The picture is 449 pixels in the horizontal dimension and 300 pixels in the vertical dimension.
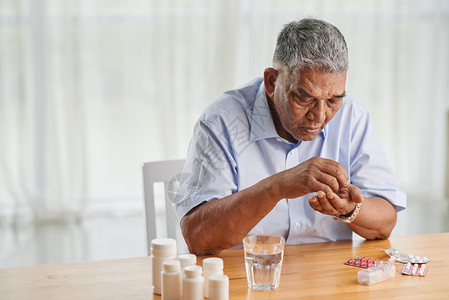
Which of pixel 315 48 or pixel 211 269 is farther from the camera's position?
pixel 315 48

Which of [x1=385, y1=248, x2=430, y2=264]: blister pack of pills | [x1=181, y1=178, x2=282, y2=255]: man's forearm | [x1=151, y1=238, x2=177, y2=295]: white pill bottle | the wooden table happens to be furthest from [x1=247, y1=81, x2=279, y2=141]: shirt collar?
[x1=151, y1=238, x2=177, y2=295]: white pill bottle

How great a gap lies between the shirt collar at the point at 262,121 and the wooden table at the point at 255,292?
1.24 feet

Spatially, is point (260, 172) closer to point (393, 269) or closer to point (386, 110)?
point (393, 269)

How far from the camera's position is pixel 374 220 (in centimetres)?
168

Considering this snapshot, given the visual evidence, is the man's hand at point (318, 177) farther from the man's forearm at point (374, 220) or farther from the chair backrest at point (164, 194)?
the chair backrest at point (164, 194)

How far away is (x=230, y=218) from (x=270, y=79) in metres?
0.47

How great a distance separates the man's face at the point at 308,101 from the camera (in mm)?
1615

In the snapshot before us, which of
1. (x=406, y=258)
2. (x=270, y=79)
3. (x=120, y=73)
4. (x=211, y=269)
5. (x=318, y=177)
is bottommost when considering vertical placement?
(x=406, y=258)

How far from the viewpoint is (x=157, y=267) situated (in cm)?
126

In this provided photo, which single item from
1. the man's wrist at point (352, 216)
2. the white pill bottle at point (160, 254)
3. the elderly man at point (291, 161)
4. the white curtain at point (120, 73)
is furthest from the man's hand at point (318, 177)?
the white curtain at point (120, 73)

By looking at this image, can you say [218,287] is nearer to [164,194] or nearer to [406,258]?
[406,258]

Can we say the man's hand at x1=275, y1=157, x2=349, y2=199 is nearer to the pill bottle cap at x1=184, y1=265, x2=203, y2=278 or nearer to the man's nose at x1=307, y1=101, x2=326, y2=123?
the man's nose at x1=307, y1=101, x2=326, y2=123

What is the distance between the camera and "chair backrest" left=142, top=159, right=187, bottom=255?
5.94 feet

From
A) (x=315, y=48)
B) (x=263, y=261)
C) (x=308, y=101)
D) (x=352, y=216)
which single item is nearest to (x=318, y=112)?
(x=308, y=101)
